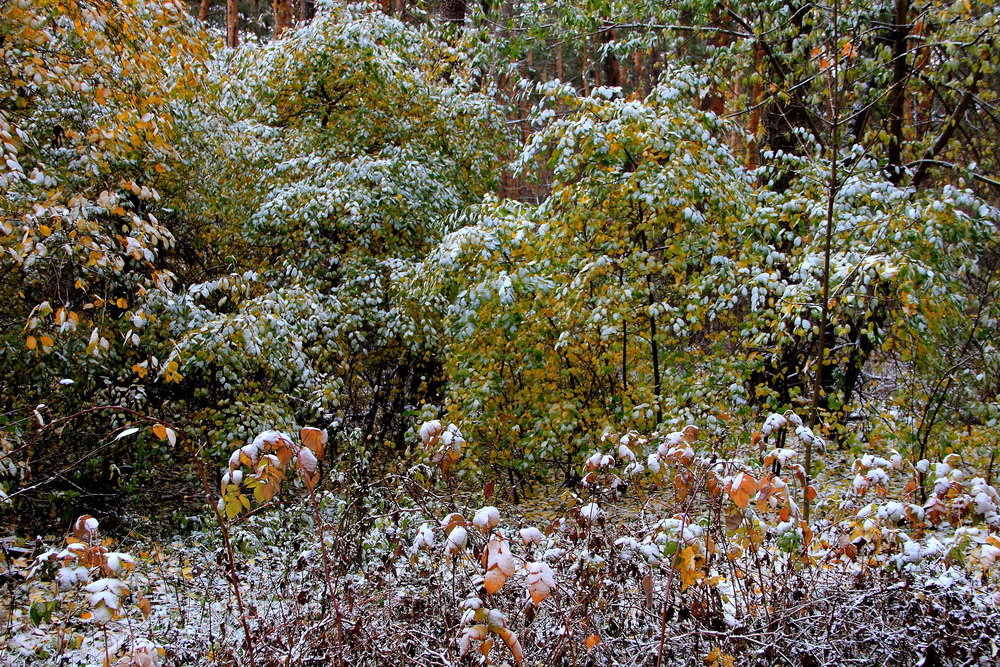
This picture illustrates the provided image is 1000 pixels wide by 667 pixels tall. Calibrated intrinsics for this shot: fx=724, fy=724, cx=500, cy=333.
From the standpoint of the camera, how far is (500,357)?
18.9 ft

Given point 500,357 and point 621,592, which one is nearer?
point 621,592

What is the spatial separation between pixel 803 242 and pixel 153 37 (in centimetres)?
517

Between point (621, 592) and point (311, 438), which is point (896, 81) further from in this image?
point (311, 438)

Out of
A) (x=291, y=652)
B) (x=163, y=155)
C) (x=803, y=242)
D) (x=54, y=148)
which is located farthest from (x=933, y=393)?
(x=54, y=148)

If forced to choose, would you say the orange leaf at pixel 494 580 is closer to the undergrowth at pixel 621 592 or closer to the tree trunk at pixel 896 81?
the undergrowth at pixel 621 592

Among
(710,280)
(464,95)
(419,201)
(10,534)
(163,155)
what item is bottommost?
(10,534)

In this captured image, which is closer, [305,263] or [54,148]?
[54,148]

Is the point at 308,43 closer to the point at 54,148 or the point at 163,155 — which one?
the point at 163,155

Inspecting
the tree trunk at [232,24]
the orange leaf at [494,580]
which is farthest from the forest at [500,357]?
the tree trunk at [232,24]

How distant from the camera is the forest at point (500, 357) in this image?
2855 mm

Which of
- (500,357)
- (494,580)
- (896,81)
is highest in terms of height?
(896,81)

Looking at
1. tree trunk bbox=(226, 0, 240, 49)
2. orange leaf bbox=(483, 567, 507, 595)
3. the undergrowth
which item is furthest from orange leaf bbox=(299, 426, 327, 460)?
tree trunk bbox=(226, 0, 240, 49)

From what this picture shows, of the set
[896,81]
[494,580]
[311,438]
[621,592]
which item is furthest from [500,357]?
[896,81]

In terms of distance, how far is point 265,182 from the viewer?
766 cm
